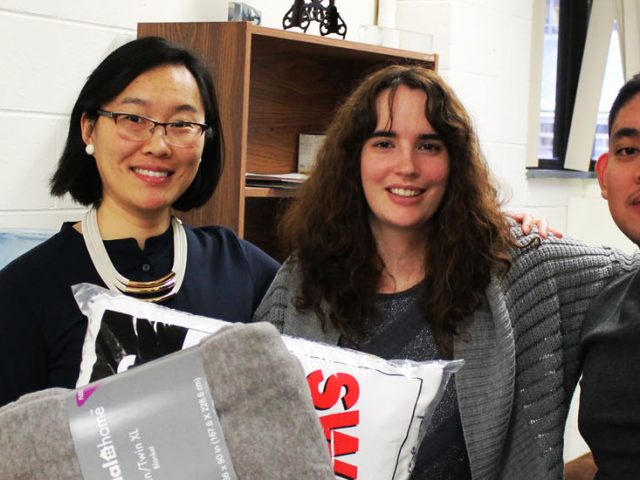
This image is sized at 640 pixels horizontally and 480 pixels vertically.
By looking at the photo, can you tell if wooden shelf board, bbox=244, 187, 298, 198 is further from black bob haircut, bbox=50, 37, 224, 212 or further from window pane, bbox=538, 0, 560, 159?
window pane, bbox=538, 0, 560, 159

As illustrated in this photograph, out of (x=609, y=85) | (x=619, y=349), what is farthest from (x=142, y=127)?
(x=609, y=85)

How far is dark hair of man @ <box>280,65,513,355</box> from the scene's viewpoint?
1509mm

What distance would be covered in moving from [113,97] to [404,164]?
520mm

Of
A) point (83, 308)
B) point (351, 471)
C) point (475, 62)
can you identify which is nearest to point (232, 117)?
point (83, 308)

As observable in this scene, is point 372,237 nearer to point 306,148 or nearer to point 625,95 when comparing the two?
point 625,95

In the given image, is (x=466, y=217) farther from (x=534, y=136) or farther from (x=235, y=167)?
(x=534, y=136)

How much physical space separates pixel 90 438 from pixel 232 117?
1.34 m

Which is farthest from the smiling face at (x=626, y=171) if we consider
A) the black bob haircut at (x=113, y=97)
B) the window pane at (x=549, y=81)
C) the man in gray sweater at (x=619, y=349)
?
the window pane at (x=549, y=81)

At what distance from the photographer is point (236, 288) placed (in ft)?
4.97

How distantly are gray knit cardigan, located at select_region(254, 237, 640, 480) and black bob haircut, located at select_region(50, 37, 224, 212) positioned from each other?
0.88 ft

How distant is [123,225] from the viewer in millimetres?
1404

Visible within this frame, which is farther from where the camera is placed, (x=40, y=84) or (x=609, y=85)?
(x=609, y=85)

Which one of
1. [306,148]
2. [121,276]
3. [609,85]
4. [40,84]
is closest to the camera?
[121,276]

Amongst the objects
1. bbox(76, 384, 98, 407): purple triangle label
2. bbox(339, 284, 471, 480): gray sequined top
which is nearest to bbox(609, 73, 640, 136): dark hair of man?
bbox(339, 284, 471, 480): gray sequined top
